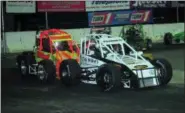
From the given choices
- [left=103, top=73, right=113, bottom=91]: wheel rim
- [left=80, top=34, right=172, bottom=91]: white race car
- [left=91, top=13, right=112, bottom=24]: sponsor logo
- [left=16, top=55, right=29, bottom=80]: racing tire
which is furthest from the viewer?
[left=91, top=13, right=112, bottom=24]: sponsor logo

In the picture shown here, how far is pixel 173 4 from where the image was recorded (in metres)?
28.1

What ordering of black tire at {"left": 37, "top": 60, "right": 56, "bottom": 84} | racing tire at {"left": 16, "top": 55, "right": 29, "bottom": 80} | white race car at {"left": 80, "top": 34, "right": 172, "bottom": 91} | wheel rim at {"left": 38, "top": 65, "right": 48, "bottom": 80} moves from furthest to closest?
Answer: racing tire at {"left": 16, "top": 55, "right": 29, "bottom": 80} < wheel rim at {"left": 38, "top": 65, "right": 48, "bottom": 80} < black tire at {"left": 37, "top": 60, "right": 56, "bottom": 84} < white race car at {"left": 80, "top": 34, "right": 172, "bottom": 91}

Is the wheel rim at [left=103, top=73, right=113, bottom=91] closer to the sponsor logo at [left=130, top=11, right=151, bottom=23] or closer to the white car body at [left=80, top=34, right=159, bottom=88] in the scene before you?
the white car body at [left=80, top=34, right=159, bottom=88]

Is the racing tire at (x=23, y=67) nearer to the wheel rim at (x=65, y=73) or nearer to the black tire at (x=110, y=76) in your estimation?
the wheel rim at (x=65, y=73)

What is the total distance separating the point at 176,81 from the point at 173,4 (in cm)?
1508

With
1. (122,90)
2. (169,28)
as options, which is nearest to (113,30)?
(169,28)

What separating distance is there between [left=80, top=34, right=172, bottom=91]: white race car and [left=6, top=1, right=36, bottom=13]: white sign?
979 cm

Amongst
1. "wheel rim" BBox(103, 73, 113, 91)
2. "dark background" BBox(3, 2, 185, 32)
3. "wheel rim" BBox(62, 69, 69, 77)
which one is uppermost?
"dark background" BBox(3, 2, 185, 32)

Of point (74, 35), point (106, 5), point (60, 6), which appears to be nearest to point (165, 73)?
point (74, 35)

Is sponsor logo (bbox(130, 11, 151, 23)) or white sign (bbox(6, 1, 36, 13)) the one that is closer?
white sign (bbox(6, 1, 36, 13))

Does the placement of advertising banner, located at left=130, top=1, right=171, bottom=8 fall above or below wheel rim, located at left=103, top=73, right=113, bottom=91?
above

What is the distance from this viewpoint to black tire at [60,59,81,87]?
41.2ft

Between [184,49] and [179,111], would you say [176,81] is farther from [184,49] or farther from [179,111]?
[184,49]

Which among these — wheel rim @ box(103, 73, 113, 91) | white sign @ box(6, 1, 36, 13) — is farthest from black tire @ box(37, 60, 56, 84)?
white sign @ box(6, 1, 36, 13)
